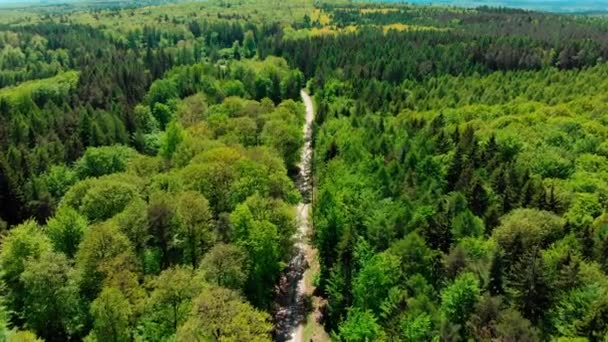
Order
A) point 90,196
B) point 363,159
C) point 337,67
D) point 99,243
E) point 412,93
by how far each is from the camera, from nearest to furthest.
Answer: point 99,243, point 90,196, point 363,159, point 412,93, point 337,67

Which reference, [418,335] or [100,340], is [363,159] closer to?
[418,335]

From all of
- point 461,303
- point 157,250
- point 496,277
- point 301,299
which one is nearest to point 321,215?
point 301,299

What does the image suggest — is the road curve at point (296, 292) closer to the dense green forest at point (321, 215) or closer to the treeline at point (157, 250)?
the dense green forest at point (321, 215)

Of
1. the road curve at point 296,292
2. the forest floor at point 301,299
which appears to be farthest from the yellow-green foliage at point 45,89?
the forest floor at point 301,299

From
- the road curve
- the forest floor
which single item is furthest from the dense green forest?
the road curve

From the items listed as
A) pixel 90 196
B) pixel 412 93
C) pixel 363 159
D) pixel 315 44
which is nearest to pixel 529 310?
pixel 363 159

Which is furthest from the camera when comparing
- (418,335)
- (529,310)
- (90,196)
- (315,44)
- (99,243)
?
(315,44)
